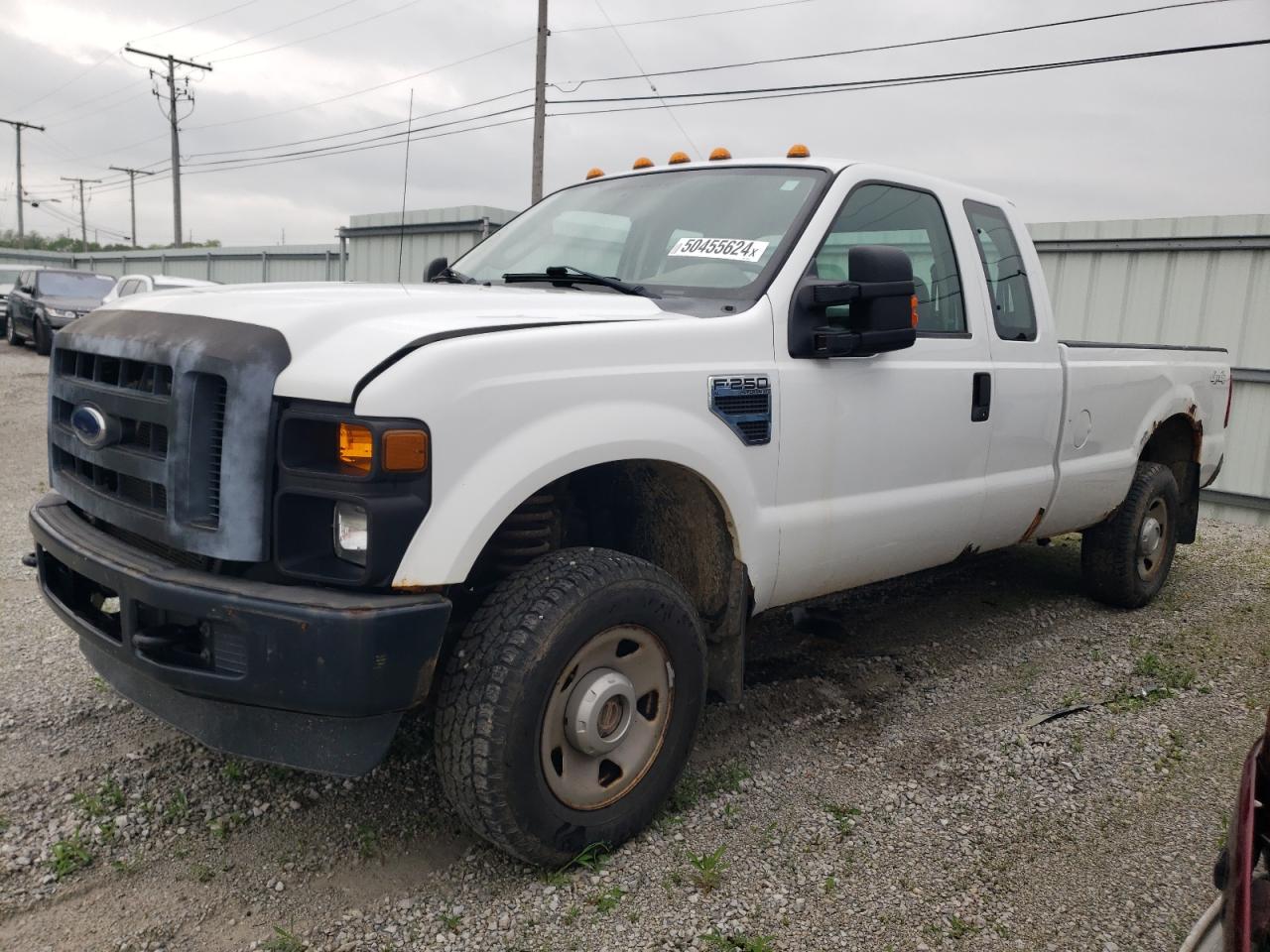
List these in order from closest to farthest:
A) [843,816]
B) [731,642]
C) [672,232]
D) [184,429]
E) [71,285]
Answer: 1. [184,429]
2. [843,816]
3. [731,642]
4. [672,232]
5. [71,285]

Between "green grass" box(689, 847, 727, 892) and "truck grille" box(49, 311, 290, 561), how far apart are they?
4.56ft

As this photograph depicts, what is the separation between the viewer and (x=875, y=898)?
105 inches

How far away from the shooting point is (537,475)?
2484mm

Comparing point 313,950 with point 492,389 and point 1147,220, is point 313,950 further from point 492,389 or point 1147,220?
point 1147,220

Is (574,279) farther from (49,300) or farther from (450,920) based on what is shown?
(49,300)

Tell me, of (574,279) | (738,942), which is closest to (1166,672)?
(738,942)

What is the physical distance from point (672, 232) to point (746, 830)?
6.67 feet

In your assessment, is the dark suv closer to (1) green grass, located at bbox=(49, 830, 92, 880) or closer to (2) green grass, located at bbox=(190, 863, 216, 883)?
(1) green grass, located at bbox=(49, 830, 92, 880)

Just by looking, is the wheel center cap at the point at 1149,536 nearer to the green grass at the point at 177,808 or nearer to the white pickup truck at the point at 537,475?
the white pickup truck at the point at 537,475

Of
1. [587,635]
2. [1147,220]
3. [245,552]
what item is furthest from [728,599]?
[1147,220]

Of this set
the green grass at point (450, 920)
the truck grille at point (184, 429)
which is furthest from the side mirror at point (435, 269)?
the green grass at point (450, 920)

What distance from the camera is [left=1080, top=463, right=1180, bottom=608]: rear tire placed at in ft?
17.3

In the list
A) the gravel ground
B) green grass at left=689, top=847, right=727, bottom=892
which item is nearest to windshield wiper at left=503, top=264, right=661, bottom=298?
the gravel ground

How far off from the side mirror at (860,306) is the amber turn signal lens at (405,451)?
4.48 feet
